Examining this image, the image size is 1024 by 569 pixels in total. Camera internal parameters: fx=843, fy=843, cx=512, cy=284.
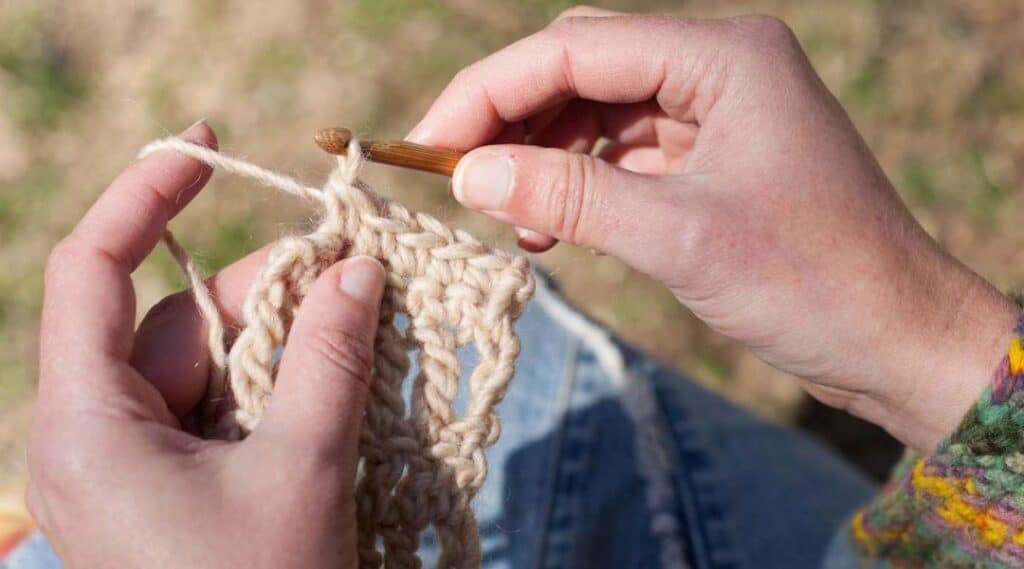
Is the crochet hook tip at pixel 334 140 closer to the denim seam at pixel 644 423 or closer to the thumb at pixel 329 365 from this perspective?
the thumb at pixel 329 365

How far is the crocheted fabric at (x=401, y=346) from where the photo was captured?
0.90 metres

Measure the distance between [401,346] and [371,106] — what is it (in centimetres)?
139

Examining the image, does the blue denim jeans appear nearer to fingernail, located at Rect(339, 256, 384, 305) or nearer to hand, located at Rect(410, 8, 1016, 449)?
hand, located at Rect(410, 8, 1016, 449)

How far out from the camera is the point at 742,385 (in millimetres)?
2105

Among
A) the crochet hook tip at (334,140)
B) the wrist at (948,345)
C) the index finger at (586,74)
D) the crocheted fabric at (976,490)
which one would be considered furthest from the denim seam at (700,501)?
the crochet hook tip at (334,140)

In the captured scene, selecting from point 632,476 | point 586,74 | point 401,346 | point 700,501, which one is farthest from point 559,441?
point 586,74

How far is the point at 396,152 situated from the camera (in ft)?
3.11

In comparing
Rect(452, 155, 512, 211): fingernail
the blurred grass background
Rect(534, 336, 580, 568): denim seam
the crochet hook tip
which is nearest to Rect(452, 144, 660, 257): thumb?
Rect(452, 155, 512, 211): fingernail

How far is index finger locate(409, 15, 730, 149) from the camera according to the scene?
100 centimetres

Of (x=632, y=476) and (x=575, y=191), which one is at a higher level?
(x=575, y=191)

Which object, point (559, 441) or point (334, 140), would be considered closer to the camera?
point (334, 140)

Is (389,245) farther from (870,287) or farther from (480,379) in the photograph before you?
(870,287)

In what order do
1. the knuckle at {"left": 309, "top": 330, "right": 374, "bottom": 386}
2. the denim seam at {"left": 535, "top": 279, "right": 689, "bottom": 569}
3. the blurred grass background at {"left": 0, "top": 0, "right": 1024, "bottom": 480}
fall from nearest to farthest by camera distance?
the knuckle at {"left": 309, "top": 330, "right": 374, "bottom": 386}, the denim seam at {"left": 535, "top": 279, "right": 689, "bottom": 569}, the blurred grass background at {"left": 0, "top": 0, "right": 1024, "bottom": 480}

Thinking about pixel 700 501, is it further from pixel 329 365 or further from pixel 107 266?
pixel 107 266
